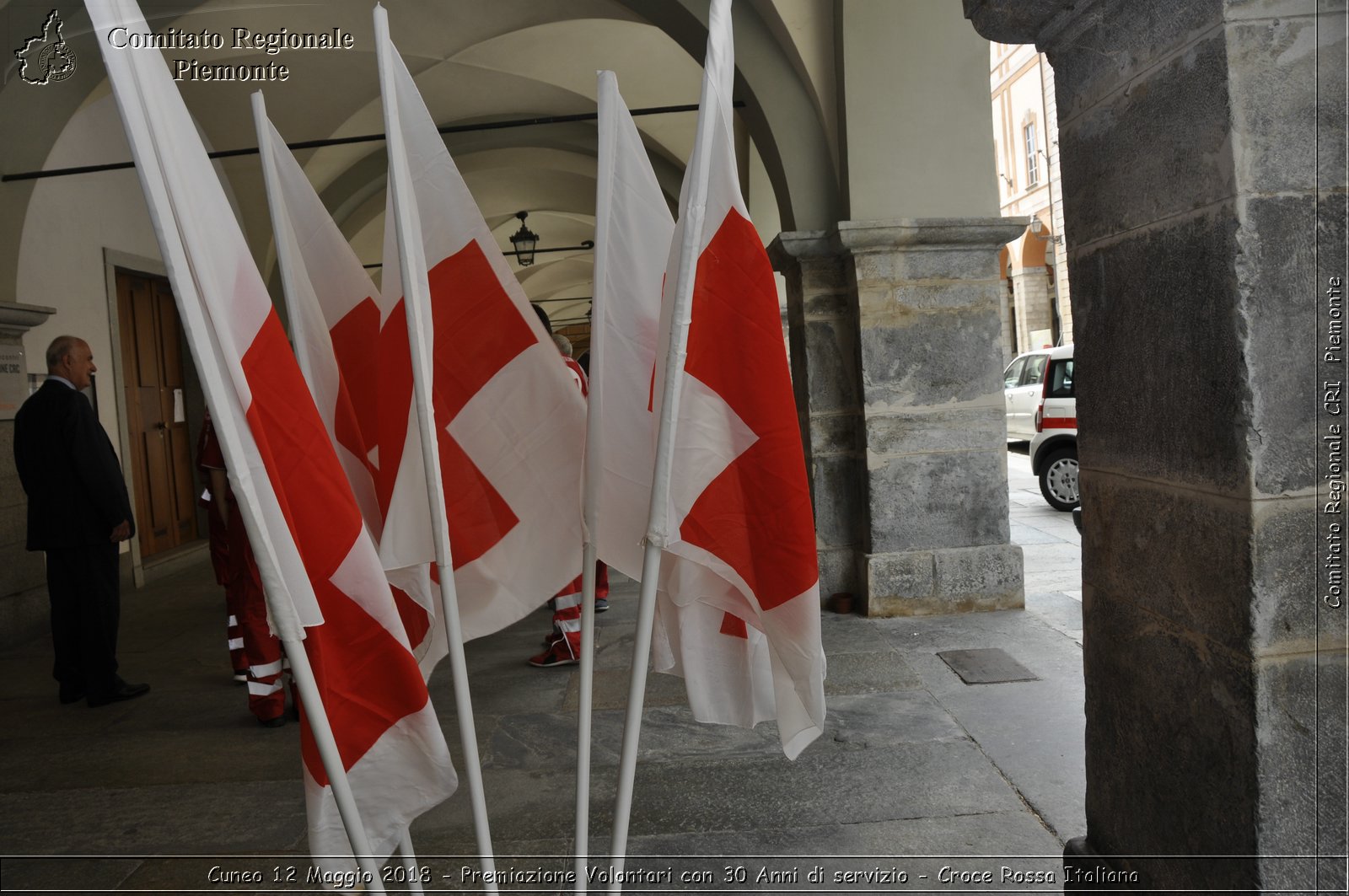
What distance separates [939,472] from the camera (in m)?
5.47

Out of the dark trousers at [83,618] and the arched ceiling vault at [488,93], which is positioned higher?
the arched ceiling vault at [488,93]

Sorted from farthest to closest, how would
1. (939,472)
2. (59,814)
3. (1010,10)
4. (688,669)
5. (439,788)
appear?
(939,472) → (59,814) → (1010,10) → (688,669) → (439,788)

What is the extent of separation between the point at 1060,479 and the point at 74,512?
328 inches

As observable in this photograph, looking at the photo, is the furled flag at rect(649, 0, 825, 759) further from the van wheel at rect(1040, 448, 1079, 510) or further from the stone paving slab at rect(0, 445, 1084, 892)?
the van wheel at rect(1040, 448, 1079, 510)

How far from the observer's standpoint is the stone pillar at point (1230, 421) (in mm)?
1484

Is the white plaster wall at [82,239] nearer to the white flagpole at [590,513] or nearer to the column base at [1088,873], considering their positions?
the white flagpole at [590,513]

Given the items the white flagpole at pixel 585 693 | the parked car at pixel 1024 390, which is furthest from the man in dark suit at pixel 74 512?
the parked car at pixel 1024 390

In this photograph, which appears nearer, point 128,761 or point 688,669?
point 688,669

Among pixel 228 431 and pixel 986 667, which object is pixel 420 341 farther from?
pixel 986 667

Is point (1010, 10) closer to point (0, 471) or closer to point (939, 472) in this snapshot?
point (939, 472)

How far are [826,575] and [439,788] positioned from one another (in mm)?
4300

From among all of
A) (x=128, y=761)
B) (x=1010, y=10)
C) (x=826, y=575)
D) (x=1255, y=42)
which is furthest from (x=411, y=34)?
(x=1255, y=42)

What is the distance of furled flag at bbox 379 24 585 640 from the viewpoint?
1722mm

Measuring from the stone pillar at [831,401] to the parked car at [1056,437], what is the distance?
4390mm
